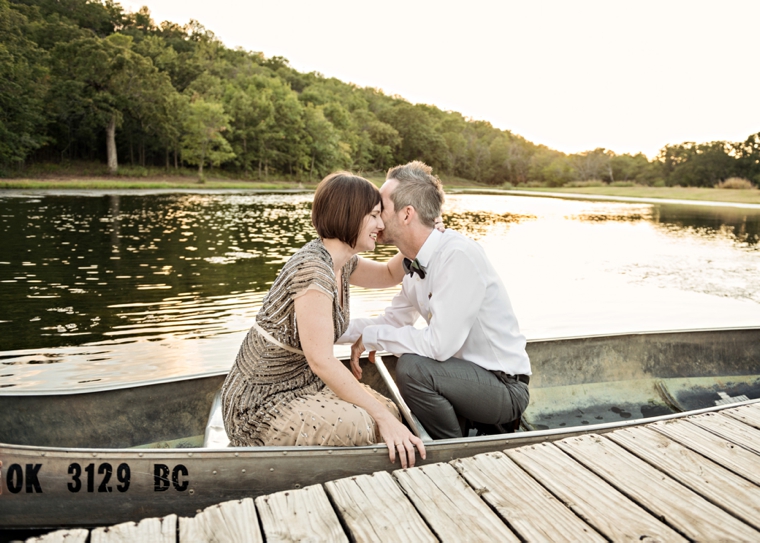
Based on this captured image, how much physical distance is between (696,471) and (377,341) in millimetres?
1787

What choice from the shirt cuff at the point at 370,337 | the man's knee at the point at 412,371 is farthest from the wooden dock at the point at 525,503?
the shirt cuff at the point at 370,337

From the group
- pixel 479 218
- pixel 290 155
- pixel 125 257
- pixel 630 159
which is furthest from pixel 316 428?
pixel 630 159

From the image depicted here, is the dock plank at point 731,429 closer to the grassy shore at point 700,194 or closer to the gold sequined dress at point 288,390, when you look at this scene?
the gold sequined dress at point 288,390

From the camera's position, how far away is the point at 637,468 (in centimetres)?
294

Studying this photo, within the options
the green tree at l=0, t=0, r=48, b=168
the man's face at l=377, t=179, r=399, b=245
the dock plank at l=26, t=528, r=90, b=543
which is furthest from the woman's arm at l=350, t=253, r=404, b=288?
the green tree at l=0, t=0, r=48, b=168

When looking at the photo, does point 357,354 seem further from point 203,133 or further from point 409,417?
point 203,133

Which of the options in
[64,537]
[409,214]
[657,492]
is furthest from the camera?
[409,214]

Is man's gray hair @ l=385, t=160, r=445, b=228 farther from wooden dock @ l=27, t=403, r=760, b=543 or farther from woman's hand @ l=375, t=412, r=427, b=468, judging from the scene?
wooden dock @ l=27, t=403, r=760, b=543

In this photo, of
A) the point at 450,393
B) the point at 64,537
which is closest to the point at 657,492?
the point at 450,393

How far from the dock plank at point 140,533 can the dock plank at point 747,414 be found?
3287 mm

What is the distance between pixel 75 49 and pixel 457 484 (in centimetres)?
5510

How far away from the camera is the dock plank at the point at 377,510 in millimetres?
2334

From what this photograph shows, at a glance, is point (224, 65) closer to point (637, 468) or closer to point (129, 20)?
point (129, 20)

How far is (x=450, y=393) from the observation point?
131 inches
